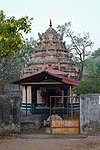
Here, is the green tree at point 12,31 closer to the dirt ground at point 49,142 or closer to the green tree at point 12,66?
the dirt ground at point 49,142

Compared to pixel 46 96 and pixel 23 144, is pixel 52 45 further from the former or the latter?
pixel 23 144

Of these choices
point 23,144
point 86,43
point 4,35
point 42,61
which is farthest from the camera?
point 86,43

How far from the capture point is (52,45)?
25.6 metres

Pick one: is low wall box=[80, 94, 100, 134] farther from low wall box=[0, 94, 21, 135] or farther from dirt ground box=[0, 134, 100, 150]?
low wall box=[0, 94, 21, 135]

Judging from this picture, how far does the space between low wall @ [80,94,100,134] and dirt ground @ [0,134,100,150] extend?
61 centimetres

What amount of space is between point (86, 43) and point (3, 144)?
19.8 meters

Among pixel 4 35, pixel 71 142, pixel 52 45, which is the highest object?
pixel 52 45

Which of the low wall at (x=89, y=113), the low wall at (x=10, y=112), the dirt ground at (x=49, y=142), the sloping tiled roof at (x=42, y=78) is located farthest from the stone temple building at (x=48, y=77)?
the dirt ground at (x=49, y=142)

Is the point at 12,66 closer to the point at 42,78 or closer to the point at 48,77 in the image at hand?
the point at 42,78

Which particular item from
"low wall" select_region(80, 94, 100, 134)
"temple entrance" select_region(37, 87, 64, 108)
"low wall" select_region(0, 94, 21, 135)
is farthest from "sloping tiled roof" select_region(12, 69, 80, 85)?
"low wall" select_region(0, 94, 21, 135)

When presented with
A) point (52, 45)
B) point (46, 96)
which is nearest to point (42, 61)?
point (52, 45)

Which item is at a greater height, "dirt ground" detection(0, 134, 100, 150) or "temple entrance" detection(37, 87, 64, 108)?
"temple entrance" detection(37, 87, 64, 108)

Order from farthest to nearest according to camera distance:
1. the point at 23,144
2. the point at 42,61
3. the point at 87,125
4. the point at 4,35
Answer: the point at 42,61
the point at 87,125
the point at 4,35
the point at 23,144

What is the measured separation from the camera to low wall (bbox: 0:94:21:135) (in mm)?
13375
